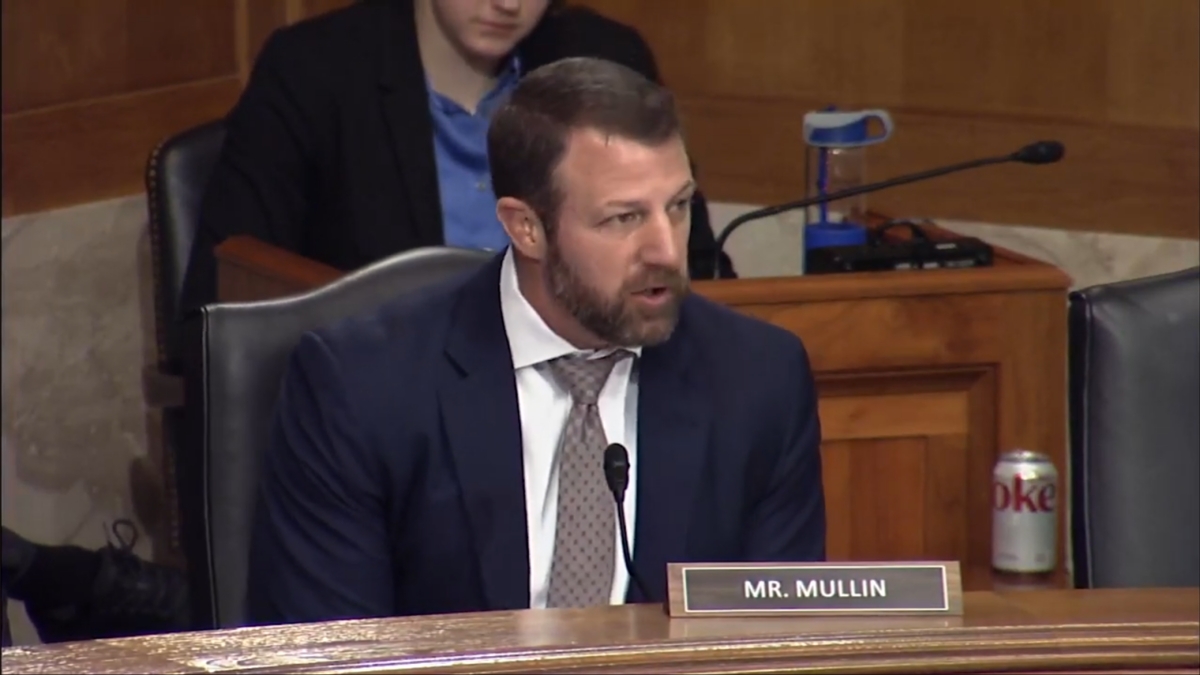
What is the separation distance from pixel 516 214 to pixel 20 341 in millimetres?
1897

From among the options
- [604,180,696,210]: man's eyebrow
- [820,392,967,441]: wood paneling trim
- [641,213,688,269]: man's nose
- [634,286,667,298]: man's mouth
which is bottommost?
[820,392,967,441]: wood paneling trim

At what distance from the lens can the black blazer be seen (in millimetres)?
3352

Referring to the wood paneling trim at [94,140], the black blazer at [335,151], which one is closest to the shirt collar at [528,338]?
the black blazer at [335,151]

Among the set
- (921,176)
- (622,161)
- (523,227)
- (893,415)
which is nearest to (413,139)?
(921,176)

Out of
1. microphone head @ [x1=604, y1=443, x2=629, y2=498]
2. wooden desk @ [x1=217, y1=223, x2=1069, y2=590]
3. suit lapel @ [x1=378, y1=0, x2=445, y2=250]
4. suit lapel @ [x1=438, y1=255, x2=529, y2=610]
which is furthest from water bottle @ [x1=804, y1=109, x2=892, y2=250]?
microphone head @ [x1=604, y1=443, x2=629, y2=498]

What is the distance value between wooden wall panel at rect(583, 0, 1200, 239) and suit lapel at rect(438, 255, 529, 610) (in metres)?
2.01

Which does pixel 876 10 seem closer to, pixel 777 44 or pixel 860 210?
pixel 777 44

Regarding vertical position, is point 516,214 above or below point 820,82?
below

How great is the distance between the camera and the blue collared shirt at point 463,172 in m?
3.38

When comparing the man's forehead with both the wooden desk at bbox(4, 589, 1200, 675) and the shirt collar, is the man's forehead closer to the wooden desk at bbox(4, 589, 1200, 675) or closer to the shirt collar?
the shirt collar

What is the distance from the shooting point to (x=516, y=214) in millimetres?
2277

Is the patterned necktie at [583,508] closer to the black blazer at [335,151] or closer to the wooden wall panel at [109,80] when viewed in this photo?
the black blazer at [335,151]

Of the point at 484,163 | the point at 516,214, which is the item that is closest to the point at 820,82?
the point at 484,163

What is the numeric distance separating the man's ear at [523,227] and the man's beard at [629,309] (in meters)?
0.08
